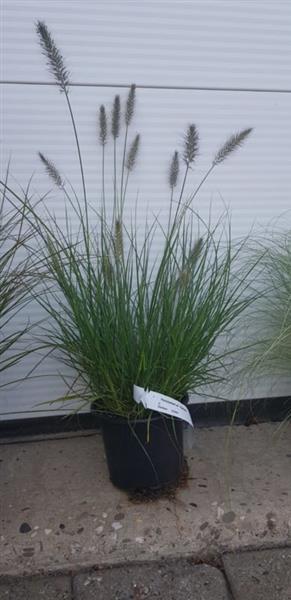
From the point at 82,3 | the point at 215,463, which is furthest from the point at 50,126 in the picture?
the point at 215,463

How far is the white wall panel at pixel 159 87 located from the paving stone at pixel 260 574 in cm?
104

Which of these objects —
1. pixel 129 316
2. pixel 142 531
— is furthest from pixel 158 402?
pixel 142 531

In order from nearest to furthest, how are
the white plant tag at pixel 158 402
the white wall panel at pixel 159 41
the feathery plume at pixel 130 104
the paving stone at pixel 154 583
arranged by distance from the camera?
the paving stone at pixel 154 583 → the white plant tag at pixel 158 402 → the feathery plume at pixel 130 104 → the white wall panel at pixel 159 41

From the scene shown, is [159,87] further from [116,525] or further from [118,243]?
[116,525]

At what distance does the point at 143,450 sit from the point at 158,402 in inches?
8.2

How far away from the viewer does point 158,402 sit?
1543mm

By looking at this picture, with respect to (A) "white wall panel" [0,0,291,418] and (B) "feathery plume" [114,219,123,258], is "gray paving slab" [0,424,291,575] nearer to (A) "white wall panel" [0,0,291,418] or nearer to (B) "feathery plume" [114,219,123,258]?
(A) "white wall panel" [0,0,291,418]

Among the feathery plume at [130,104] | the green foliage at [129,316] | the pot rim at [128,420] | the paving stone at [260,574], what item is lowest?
the paving stone at [260,574]

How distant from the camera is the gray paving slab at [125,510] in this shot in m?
1.56

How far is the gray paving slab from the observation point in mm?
1558

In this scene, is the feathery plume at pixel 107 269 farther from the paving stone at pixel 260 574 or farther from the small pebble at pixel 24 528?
the paving stone at pixel 260 574

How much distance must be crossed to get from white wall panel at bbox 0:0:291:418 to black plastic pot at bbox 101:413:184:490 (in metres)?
0.57

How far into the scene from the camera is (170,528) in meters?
1.62

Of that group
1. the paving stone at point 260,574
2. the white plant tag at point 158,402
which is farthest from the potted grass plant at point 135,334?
the paving stone at point 260,574
